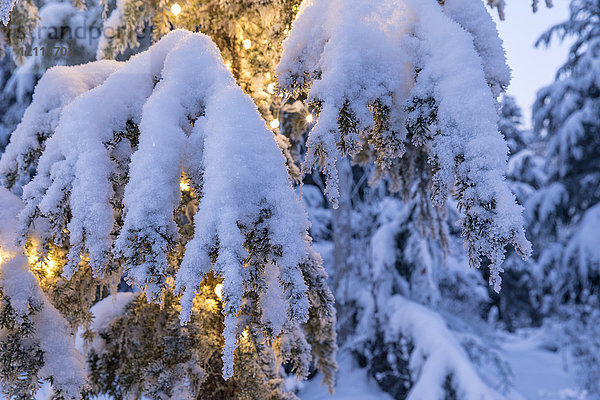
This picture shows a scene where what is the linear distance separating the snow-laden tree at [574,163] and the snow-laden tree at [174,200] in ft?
30.0

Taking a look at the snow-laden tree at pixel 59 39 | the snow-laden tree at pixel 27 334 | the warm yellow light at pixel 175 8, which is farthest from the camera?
the snow-laden tree at pixel 59 39

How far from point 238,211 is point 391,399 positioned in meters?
5.91

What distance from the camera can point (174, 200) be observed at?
1.31 m

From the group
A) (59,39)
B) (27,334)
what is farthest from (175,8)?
(59,39)

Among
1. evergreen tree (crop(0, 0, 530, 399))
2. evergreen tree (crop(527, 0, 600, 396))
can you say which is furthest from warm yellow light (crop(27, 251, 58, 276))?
evergreen tree (crop(527, 0, 600, 396))

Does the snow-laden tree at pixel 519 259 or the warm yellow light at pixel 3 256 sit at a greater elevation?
the snow-laden tree at pixel 519 259

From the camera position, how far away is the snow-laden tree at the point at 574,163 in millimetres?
8625

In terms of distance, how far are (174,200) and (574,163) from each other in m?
11.0

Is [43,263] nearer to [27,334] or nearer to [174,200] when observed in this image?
[27,334]

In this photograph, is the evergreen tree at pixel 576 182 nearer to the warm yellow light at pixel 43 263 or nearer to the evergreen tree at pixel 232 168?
the evergreen tree at pixel 232 168

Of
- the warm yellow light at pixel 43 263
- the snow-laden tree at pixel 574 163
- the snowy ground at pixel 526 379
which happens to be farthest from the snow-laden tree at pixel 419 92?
the snow-laden tree at pixel 574 163

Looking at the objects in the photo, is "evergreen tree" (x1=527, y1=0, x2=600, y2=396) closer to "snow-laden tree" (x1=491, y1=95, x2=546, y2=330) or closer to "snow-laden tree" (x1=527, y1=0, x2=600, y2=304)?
"snow-laden tree" (x1=527, y1=0, x2=600, y2=304)

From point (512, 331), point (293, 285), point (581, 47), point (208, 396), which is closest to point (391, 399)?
point (208, 396)

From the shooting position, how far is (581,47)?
9.28 metres
